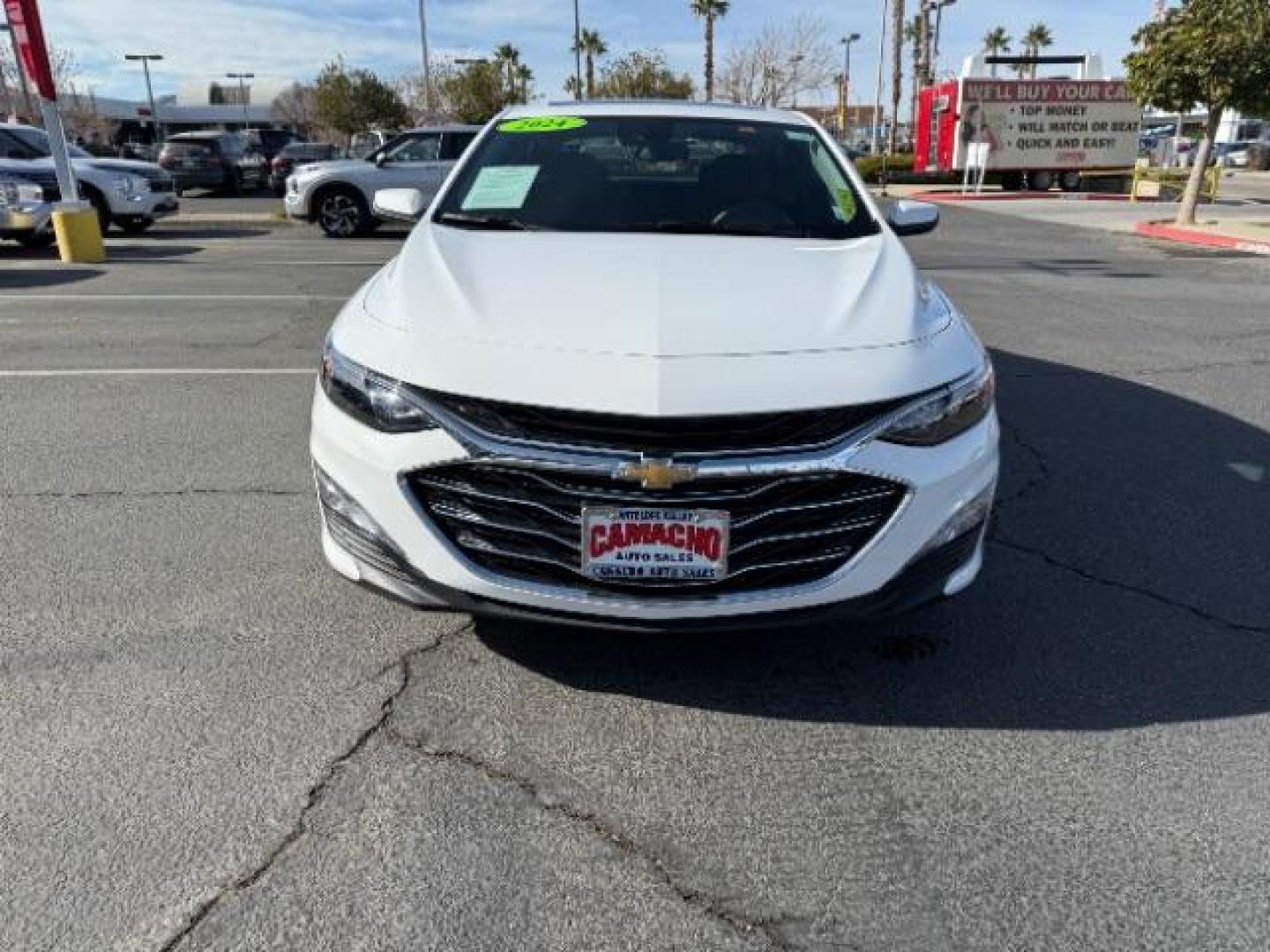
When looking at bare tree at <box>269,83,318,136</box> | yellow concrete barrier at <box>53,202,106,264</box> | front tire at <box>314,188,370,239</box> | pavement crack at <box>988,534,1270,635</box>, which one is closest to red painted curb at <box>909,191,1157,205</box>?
front tire at <box>314,188,370,239</box>

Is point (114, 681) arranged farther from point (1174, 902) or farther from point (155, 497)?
point (1174, 902)

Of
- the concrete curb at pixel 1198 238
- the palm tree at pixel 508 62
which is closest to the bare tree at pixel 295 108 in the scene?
the palm tree at pixel 508 62

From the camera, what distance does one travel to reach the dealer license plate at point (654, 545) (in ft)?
7.82

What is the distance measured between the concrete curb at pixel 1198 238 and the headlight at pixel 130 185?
16757mm

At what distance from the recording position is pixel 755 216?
3812 millimetres

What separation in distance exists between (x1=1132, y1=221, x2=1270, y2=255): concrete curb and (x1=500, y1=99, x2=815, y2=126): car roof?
44.5ft

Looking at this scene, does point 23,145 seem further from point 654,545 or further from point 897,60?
point 897,60

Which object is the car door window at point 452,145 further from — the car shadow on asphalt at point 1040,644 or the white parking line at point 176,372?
the car shadow on asphalt at point 1040,644

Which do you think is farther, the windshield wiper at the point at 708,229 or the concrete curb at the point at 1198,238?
the concrete curb at the point at 1198,238

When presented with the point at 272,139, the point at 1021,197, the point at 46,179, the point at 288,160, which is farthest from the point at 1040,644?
the point at 272,139

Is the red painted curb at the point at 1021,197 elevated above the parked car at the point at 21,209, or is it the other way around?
the parked car at the point at 21,209

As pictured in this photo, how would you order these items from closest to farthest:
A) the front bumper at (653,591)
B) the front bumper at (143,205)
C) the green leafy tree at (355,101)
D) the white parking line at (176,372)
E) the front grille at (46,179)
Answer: the front bumper at (653,591)
the white parking line at (176,372)
the front grille at (46,179)
the front bumper at (143,205)
the green leafy tree at (355,101)

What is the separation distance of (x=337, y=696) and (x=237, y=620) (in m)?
0.64

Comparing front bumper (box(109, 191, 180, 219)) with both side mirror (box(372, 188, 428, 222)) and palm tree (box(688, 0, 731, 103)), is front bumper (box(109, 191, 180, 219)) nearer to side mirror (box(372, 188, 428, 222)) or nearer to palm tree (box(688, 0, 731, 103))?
side mirror (box(372, 188, 428, 222))
